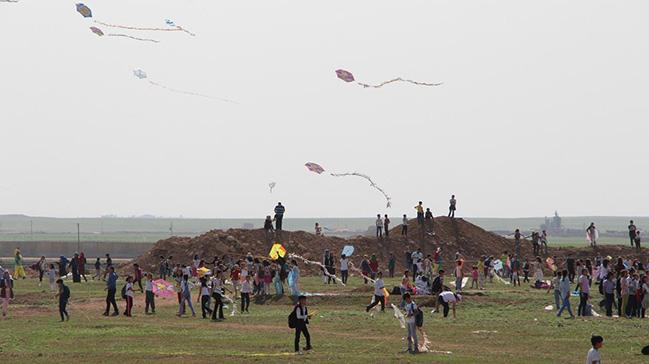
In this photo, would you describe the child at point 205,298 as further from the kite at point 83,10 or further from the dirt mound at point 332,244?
the dirt mound at point 332,244

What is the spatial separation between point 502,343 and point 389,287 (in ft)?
61.5

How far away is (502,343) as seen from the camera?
31.9 metres

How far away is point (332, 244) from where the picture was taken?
69.6 meters

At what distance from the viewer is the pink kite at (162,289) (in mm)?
44519

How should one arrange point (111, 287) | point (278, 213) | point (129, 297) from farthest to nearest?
point (278, 213) → point (111, 287) → point (129, 297)

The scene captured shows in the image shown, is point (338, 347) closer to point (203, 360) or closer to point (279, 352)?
point (279, 352)

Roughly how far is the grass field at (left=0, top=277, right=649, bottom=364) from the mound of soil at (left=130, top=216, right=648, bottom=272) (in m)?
20.0

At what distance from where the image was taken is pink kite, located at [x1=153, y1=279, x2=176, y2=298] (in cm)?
4452

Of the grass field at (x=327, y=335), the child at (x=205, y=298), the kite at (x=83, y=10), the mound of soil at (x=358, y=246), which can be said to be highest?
the kite at (x=83, y=10)

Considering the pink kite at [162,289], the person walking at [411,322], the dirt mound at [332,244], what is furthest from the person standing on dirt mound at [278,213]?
the person walking at [411,322]

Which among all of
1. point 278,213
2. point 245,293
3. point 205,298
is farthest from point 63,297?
point 278,213

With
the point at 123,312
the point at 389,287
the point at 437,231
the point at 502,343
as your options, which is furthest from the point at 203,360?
the point at 437,231

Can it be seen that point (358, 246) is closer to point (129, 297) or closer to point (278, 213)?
point (278, 213)

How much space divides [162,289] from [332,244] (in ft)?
79.5
